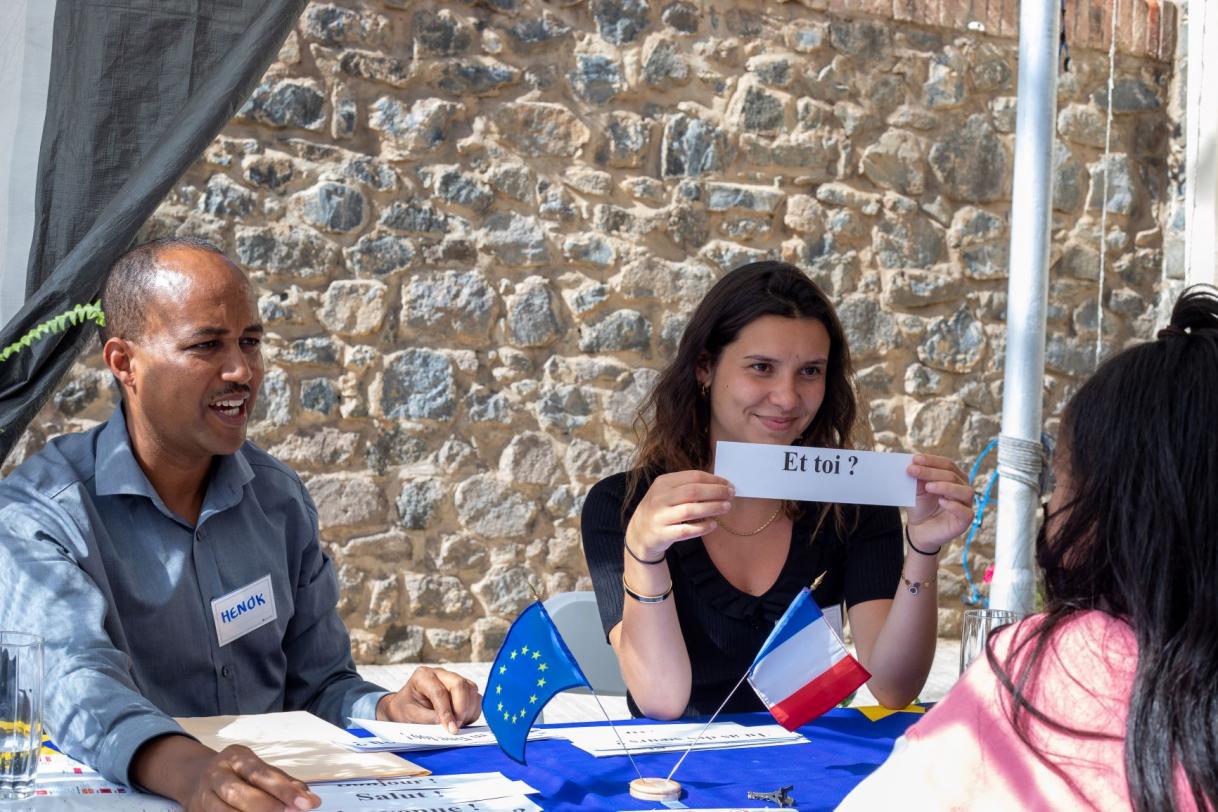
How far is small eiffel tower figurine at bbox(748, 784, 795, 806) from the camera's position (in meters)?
1.43

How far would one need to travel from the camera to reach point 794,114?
505 centimetres

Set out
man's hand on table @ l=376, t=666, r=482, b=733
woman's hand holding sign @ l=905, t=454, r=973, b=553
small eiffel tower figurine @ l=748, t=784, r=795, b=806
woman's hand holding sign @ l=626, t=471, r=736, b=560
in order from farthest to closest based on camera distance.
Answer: woman's hand holding sign @ l=905, t=454, r=973, b=553
woman's hand holding sign @ l=626, t=471, r=736, b=560
man's hand on table @ l=376, t=666, r=482, b=733
small eiffel tower figurine @ l=748, t=784, r=795, b=806

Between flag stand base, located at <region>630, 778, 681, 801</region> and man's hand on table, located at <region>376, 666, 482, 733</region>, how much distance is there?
36 cm

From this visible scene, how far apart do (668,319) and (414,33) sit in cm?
144

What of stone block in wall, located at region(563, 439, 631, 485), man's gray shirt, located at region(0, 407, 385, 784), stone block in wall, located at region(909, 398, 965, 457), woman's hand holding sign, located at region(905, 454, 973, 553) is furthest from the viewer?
stone block in wall, located at region(909, 398, 965, 457)

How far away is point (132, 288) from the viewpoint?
1994mm

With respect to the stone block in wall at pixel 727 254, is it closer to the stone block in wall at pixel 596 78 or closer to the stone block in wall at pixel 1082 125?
the stone block in wall at pixel 596 78

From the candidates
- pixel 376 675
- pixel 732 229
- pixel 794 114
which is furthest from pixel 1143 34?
pixel 376 675

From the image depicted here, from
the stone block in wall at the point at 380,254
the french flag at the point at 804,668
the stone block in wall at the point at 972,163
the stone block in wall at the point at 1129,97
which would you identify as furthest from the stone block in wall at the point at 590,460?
the french flag at the point at 804,668

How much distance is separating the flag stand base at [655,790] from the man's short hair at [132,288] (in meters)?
1.11

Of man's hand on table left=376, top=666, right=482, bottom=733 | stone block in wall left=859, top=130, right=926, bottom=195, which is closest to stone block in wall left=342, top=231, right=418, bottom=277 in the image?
stone block in wall left=859, top=130, right=926, bottom=195

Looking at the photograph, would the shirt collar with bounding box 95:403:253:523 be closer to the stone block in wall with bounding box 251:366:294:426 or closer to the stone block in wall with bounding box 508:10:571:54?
the stone block in wall with bounding box 251:366:294:426

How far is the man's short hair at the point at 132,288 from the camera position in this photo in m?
1.98

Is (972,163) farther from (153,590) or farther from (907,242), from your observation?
(153,590)
